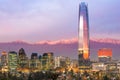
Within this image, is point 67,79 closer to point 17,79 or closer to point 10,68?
point 17,79

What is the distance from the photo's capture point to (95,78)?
9056 centimetres

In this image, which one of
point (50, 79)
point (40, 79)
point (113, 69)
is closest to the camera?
point (50, 79)

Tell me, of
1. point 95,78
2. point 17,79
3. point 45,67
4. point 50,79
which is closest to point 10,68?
point 45,67

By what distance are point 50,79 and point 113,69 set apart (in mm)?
61498

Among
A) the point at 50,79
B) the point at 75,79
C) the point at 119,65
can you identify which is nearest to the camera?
the point at 50,79

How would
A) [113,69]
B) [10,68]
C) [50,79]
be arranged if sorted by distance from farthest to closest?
[113,69] < [10,68] < [50,79]

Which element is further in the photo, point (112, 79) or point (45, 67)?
point (45, 67)

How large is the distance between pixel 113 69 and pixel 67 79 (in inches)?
1863

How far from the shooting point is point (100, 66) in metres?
132

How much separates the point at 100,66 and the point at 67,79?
170ft

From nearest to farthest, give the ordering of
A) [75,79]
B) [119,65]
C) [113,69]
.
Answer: [75,79] < [113,69] < [119,65]

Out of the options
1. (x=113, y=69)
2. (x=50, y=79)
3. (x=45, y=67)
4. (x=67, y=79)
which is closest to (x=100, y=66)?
(x=113, y=69)

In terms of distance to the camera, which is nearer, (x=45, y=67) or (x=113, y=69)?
(x=45, y=67)

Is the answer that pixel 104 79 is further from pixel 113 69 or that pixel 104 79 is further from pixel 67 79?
pixel 113 69
